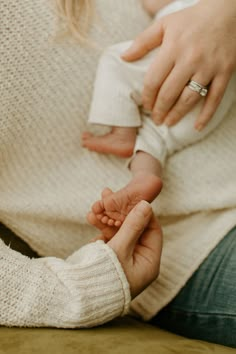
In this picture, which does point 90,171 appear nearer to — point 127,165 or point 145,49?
point 127,165

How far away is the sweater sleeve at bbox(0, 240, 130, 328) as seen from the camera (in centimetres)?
90

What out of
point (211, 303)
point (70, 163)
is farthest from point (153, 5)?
point (211, 303)

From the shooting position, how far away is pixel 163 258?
44.7 inches

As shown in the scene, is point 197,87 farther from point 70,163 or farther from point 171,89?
point 70,163

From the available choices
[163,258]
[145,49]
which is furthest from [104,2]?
[163,258]

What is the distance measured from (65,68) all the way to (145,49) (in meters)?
0.16

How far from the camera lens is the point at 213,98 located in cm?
109

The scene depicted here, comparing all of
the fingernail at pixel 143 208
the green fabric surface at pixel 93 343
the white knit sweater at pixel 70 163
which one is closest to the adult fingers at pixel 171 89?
the white knit sweater at pixel 70 163

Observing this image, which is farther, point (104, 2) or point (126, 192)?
point (104, 2)

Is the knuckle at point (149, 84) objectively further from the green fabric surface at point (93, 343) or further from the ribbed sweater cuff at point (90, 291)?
the green fabric surface at point (93, 343)

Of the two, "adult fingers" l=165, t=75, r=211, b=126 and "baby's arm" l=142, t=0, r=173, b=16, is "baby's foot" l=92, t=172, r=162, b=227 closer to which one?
"adult fingers" l=165, t=75, r=211, b=126

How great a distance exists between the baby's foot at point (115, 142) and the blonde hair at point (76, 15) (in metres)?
0.20

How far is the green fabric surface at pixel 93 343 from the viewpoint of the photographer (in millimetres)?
814

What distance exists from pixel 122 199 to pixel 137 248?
9cm
